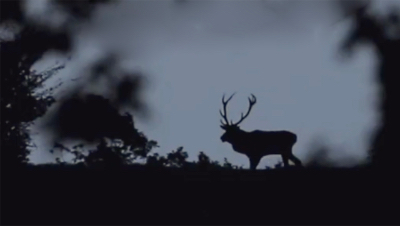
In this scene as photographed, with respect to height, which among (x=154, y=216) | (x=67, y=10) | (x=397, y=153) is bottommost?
(x=154, y=216)

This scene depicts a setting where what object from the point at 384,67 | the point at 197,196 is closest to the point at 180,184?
the point at 197,196

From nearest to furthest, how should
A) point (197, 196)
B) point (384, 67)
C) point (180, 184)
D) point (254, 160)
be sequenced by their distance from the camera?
point (384, 67)
point (197, 196)
point (180, 184)
point (254, 160)

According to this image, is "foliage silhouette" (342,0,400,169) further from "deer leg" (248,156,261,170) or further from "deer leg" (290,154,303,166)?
"deer leg" (248,156,261,170)

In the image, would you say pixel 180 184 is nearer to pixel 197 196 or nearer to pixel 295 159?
pixel 197 196

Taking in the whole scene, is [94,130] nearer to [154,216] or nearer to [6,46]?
[6,46]

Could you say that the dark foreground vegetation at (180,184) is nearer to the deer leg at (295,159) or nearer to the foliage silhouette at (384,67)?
the foliage silhouette at (384,67)

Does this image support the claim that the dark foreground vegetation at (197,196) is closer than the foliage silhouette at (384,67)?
No

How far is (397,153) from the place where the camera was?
14.6 meters

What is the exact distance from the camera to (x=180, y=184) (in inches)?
564

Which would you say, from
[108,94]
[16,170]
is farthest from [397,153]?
[16,170]

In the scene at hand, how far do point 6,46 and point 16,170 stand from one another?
17.5 ft

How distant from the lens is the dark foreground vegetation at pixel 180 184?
1320 cm

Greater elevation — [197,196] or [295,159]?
[295,159]

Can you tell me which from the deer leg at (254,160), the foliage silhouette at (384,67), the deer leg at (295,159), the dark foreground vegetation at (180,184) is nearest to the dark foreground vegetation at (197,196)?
the dark foreground vegetation at (180,184)
